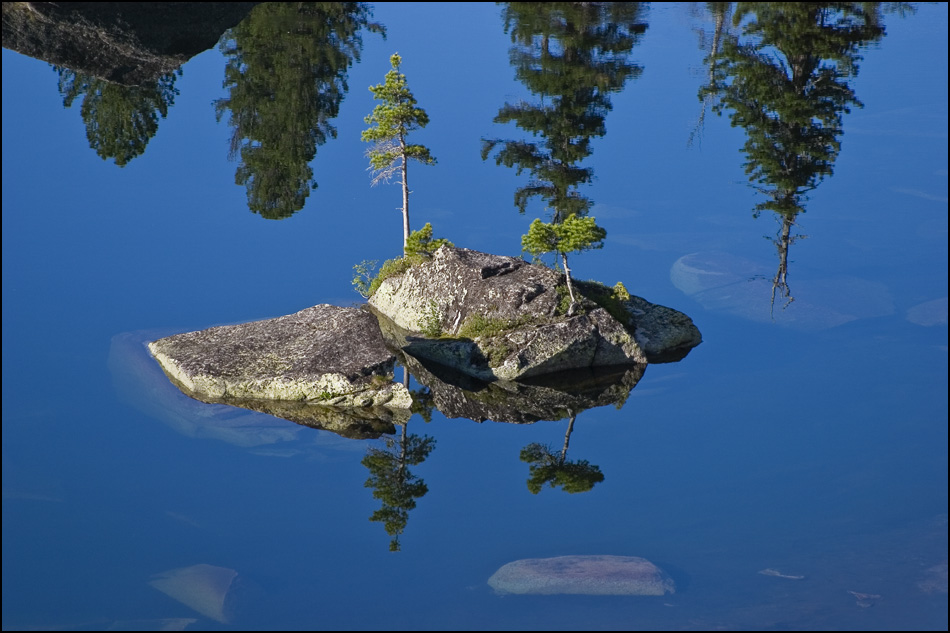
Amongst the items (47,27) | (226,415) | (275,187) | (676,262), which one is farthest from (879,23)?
(226,415)

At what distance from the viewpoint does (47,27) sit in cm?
4512

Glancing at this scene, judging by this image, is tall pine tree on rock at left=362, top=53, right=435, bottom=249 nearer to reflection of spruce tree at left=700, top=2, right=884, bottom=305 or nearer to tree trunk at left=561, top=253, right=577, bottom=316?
tree trunk at left=561, top=253, right=577, bottom=316

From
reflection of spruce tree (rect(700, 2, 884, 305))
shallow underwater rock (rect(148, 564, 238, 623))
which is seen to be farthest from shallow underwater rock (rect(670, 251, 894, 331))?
shallow underwater rock (rect(148, 564, 238, 623))

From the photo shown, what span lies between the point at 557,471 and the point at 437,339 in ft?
22.9

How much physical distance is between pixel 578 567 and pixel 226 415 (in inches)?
404

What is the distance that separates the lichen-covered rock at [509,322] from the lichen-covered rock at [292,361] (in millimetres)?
2017

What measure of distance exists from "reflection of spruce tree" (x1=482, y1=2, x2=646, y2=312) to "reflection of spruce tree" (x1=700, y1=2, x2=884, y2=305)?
535 cm

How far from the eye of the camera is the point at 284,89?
48.0 m

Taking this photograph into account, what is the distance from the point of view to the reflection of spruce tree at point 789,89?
42.5m

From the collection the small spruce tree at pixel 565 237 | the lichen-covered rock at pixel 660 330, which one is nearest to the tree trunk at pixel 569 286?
the small spruce tree at pixel 565 237

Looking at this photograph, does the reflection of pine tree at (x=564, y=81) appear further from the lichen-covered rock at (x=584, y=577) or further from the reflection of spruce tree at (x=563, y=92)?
the lichen-covered rock at (x=584, y=577)

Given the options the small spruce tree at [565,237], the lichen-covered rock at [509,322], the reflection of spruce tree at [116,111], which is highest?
the reflection of spruce tree at [116,111]

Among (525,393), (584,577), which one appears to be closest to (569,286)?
(525,393)

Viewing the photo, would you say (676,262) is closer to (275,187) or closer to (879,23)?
(275,187)
